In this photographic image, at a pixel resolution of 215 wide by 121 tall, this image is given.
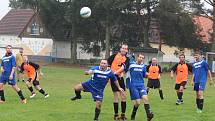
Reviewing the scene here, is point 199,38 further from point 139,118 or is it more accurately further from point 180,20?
point 139,118

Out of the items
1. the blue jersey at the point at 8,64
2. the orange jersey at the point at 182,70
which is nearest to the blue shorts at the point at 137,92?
the blue jersey at the point at 8,64

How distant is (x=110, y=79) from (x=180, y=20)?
45.3 meters

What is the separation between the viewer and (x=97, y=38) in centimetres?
7188

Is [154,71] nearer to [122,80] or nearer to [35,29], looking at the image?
[122,80]

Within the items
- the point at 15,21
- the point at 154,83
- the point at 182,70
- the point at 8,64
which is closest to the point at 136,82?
the point at 8,64

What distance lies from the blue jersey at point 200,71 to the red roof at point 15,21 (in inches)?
2637

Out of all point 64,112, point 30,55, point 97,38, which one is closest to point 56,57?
point 30,55

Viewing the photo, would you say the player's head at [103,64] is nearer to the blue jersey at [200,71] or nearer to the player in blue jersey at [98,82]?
the player in blue jersey at [98,82]

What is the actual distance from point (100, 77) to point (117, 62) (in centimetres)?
165

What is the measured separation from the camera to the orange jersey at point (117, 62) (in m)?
15.1

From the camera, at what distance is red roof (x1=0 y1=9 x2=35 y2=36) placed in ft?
274

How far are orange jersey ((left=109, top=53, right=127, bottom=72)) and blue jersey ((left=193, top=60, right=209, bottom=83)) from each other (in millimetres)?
3448

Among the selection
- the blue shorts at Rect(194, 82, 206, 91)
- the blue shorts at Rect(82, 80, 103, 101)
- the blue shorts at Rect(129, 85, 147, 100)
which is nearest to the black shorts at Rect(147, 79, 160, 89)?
the blue shorts at Rect(194, 82, 206, 91)

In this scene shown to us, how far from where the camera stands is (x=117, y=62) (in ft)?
50.0
